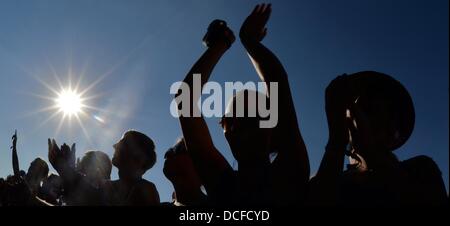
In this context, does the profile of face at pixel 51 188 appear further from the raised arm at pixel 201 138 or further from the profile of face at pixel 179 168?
the raised arm at pixel 201 138

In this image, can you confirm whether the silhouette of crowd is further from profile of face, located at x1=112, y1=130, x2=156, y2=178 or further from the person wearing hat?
profile of face, located at x1=112, y1=130, x2=156, y2=178

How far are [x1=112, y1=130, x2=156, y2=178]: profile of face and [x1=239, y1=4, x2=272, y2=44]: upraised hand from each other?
2.63 meters

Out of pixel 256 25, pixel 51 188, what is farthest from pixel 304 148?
pixel 51 188

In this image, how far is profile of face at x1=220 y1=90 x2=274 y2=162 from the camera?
2.52 meters

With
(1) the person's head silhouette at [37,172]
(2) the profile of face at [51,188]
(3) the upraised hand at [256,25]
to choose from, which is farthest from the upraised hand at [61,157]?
(3) the upraised hand at [256,25]

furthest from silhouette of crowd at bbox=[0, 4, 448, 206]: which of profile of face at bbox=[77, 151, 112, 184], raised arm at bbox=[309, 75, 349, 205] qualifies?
profile of face at bbox=[77, 151, 112, 184]

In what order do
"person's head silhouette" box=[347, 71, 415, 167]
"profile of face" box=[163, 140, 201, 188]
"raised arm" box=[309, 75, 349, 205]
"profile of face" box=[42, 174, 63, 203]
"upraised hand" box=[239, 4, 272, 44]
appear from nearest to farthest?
"raised arm" box=[309, 75, 349, 205] < "person's head silhouette" box=[347, 71, 415, 167] < "upraised hand" box=[239, 4, 272, 44] < "profile of face" box=[163, 140, 201, 188] < "profile of face" box=[42, 174, 63, 203]

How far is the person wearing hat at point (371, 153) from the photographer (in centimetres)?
218

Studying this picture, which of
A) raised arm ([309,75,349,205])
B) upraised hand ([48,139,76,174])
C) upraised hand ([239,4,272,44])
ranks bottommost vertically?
raised arm ([309,75,349,205])

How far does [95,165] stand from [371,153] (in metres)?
4.26

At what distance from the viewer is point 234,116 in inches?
Answer: 105

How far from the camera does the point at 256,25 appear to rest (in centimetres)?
277
